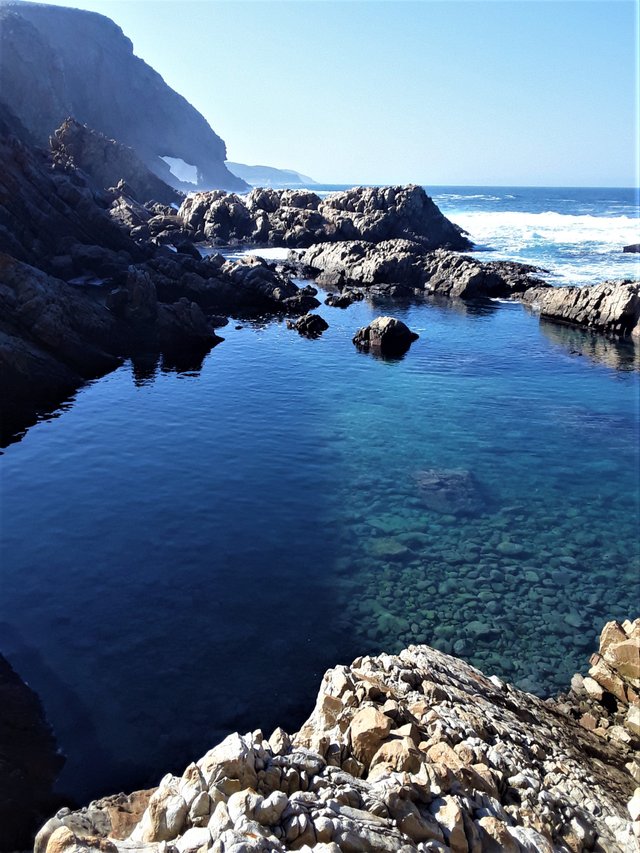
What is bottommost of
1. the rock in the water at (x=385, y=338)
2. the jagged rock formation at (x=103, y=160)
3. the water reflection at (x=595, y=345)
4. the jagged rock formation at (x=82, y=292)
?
the water reflection at (x=595, y=345)

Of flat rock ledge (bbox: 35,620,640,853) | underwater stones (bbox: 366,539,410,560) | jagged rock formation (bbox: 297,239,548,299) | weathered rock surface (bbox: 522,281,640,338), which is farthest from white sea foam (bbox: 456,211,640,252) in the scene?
flat rock ledge (bbox: 35,620,640,853)

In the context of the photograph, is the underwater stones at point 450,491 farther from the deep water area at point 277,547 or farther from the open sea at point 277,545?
the open sea at point 277,545

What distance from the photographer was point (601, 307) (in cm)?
5822

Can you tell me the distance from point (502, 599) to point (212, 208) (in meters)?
110

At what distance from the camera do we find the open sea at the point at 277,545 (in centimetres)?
1529

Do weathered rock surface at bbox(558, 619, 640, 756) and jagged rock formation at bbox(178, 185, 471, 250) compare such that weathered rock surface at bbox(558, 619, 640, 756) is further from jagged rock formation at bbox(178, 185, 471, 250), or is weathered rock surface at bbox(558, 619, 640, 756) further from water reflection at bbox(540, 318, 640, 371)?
jagged rock formation at bbox(178, 185, 471, 250)

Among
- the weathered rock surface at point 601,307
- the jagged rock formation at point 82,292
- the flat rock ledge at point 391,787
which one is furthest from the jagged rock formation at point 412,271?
the flat rock ledge at point 391,787

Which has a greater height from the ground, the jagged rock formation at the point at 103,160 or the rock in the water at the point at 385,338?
the jagged rock formation at the point at 103,160

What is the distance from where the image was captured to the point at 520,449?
3089cm

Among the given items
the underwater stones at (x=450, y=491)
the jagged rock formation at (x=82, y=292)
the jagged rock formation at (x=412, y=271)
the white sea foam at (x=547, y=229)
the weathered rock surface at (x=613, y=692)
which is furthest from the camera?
the white sea foam at (x=547, y=229)

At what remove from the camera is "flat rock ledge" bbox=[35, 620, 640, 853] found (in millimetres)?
7180

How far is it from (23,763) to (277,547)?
10.5 metres

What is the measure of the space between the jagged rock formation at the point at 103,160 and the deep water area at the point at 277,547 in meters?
100

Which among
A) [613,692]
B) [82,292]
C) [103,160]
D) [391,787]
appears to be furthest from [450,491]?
[103,160]
